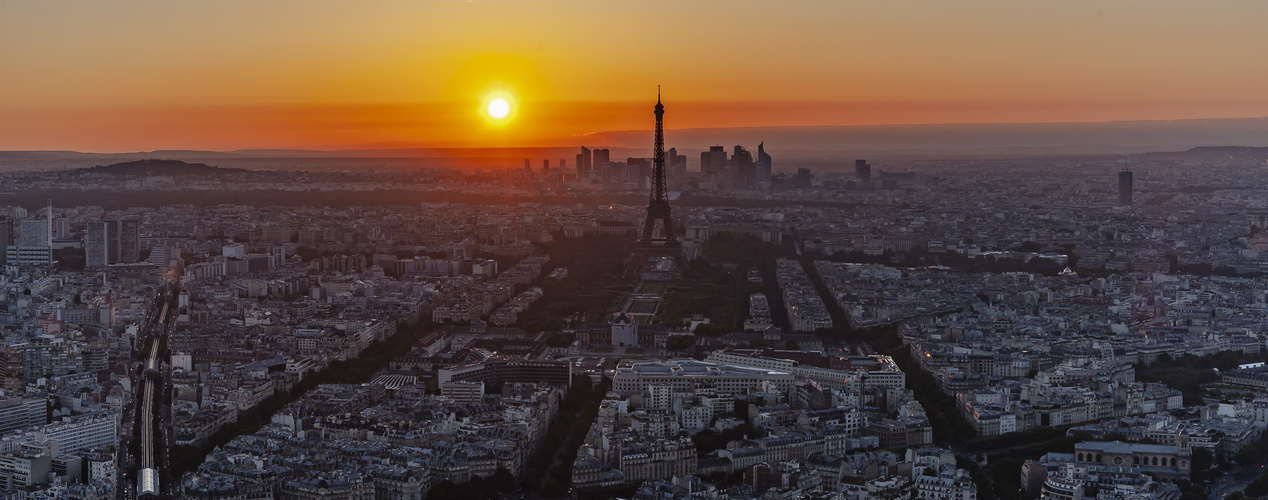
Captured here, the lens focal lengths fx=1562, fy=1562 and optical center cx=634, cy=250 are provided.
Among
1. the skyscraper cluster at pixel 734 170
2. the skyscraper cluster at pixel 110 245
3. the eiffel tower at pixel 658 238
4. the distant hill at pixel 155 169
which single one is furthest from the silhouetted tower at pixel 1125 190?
the distant hill at pixel 155 169

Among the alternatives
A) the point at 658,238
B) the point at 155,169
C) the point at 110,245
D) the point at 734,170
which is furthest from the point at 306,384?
the point at 155,169

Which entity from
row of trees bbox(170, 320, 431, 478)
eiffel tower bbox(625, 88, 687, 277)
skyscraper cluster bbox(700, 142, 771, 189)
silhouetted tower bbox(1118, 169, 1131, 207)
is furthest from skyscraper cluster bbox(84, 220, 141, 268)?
skyscraper cluster bbox(700, 142, 771, 189)

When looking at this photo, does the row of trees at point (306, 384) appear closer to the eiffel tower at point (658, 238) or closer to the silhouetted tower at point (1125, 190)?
the eiffel tower at point (658, 238)

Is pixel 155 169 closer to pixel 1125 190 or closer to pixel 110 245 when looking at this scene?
pixel 110 245

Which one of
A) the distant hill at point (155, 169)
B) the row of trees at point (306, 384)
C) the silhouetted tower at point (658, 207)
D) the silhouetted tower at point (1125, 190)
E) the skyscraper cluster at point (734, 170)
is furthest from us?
the distant hill at point (155, 169)

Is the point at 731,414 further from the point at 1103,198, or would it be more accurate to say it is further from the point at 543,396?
the point at 1103,198
